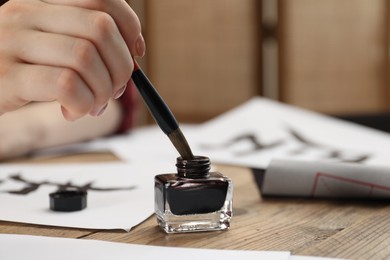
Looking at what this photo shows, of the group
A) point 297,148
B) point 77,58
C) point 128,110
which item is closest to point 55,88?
point 77,58

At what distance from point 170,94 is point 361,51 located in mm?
989

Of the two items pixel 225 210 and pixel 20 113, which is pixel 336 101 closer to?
pixel 20 113

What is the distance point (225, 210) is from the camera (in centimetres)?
61

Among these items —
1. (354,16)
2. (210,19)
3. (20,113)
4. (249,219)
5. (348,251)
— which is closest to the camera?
(348,251)

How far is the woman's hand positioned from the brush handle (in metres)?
0.02

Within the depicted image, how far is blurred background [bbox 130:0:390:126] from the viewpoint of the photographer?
313 centimetres

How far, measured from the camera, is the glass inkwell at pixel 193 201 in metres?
0.59

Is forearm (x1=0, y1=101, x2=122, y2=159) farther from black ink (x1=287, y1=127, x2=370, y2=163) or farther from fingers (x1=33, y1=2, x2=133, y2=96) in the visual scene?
fingers (x1=33, y1=2, x2=133, y2=96)

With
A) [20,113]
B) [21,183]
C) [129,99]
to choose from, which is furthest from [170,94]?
[21,183]

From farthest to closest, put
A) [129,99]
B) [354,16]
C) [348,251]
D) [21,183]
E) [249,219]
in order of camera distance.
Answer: [354,16], [129,99], [21,183], [249,219], [348,251]

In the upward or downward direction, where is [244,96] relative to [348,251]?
downward

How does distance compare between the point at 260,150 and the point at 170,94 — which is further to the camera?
the point at 170,94

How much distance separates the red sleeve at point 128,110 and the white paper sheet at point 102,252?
820 millimetres

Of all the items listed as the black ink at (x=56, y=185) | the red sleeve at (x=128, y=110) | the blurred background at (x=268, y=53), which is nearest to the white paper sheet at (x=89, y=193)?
the black ink at (x=56, y=185)
